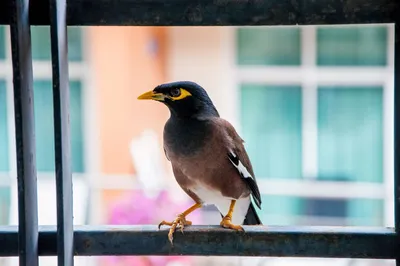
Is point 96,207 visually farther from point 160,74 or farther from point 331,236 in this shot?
point 331,236

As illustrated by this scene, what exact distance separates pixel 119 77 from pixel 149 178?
52cm

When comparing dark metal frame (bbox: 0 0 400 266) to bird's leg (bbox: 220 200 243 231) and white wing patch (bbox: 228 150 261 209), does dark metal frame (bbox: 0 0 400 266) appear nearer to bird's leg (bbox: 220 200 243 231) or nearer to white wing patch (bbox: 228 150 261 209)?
bird's leg (bbox: 220 200 243 231)

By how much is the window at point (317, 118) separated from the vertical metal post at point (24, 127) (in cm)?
219

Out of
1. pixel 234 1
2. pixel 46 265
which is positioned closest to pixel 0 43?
pixel 46 265

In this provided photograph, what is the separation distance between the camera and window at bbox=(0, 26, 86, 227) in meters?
2.71

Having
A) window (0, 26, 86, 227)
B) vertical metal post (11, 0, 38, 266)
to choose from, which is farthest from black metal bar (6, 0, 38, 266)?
window (0, 26, 86, 227)

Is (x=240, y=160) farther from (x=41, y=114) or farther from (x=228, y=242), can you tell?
(x=41, y=114)

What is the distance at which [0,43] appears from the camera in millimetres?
2986

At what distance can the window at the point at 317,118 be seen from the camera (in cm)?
285

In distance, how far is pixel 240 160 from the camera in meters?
0.95

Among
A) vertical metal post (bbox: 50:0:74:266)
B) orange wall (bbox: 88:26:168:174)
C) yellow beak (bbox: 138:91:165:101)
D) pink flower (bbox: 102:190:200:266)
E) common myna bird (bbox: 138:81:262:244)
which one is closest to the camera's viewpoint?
vertical metal post (bbox: 50:0:74:266)

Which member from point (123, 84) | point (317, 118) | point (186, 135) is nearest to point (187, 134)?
point (186, 135)

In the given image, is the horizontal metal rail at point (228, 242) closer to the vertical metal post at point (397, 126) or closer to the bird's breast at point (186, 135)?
the vertical metal post at point (397, 126)

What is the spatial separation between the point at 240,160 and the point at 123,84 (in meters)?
1.79
